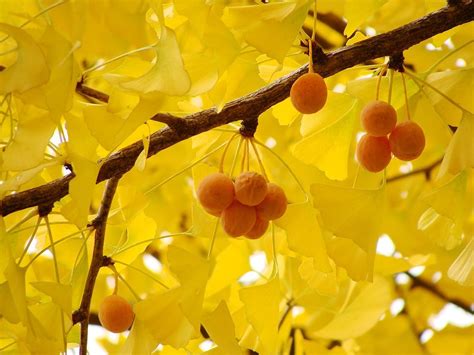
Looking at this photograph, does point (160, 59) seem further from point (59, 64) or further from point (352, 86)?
point (352, 86)

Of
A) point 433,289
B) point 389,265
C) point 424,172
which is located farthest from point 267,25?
point 433,289

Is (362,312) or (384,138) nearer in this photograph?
(384,138)

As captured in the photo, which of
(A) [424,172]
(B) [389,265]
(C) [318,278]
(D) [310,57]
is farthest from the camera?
(A) [424,172]

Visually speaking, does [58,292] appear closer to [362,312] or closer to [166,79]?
[166,79]

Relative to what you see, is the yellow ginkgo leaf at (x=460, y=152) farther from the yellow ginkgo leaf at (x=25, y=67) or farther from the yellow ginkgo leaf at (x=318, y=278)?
the yellow ginkgo leaf at (x=25, y=67)

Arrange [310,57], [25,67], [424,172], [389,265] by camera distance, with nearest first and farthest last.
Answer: [25,67] < [310,57] < [389,265] < [424,172]

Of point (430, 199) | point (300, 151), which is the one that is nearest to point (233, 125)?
point (300, 151)
